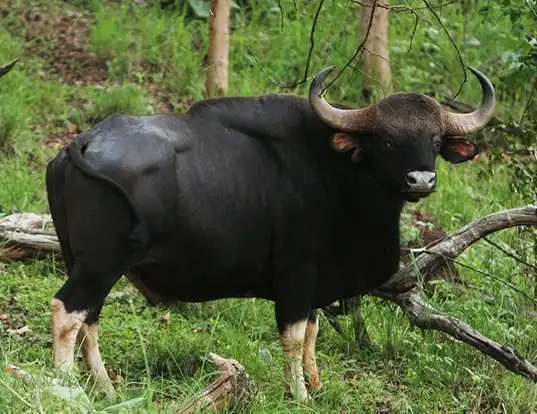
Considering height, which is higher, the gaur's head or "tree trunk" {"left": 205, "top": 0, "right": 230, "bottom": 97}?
the gaur's head

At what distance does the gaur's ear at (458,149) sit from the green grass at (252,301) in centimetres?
72

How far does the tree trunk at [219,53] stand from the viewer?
10438 millimetres

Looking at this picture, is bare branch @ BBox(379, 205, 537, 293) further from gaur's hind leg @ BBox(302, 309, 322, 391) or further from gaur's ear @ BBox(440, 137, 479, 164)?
gaur's ear @ BBox(440, 137, 479, 164)

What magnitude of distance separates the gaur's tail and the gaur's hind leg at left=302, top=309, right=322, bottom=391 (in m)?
1.32

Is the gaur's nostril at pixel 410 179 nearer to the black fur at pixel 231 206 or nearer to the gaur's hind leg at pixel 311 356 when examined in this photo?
the black fur at pixel 231 206

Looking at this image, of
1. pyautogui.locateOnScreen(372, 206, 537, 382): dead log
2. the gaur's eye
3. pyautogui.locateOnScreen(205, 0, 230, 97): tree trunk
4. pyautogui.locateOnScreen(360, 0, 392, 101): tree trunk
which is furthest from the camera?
pyautogui.locateOnScreen(360, 0, 392, 101): tree trunk

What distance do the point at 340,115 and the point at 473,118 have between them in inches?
30.2

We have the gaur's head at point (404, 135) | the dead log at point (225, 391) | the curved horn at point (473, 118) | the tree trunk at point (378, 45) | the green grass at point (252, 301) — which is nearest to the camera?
the dead log at point (225, 391)

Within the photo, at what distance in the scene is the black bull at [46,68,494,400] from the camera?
5.73 m

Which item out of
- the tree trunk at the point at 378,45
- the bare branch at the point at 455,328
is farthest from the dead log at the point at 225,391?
the tree trunk at the point at 378,45

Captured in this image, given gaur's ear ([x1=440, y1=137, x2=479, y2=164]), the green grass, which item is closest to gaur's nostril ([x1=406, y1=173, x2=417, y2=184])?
gaur's ear ([x1=440, y1=137, x2=479, y2=164])

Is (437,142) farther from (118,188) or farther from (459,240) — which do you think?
(118,188)

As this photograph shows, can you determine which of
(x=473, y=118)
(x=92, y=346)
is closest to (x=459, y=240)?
(x=473, y=118)

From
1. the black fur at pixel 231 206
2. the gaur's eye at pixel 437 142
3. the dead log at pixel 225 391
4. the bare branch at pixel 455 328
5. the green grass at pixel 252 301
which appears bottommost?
the green grass at pixel 252 301
